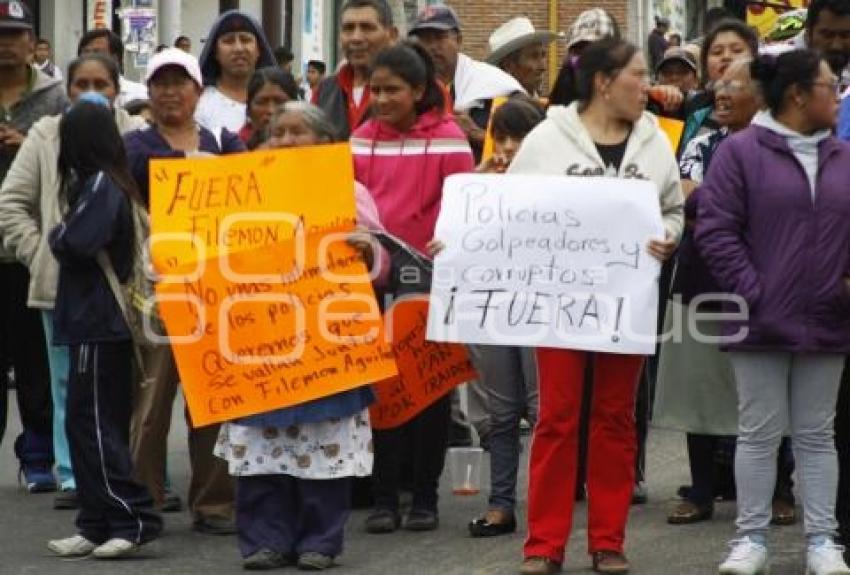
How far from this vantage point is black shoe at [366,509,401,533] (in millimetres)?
9484

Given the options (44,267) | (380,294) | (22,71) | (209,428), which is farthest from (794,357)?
(22,71)

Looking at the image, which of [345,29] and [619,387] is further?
[345,29]

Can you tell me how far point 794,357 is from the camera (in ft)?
26.7

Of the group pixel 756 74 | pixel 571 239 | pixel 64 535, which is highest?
pixel 756 74

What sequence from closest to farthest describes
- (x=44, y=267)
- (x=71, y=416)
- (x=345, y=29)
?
1. (x=71, y=416)
2. (x=44, y=267)
3. (x=345, y=29)

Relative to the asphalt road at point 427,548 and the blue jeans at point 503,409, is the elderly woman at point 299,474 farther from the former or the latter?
the blue jeans at point 503,409

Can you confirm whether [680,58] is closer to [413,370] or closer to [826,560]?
[413,370]

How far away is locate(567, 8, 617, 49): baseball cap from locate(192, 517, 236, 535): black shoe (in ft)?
11.8

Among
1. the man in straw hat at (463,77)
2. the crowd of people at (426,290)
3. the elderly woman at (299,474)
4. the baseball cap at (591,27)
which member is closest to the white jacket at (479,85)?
the man in straw hat at (463,77)

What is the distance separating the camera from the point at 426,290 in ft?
31.0

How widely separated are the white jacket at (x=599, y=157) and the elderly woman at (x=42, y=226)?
87.8 inches

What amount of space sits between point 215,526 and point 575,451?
5.78ft

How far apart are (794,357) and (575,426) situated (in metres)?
0.83

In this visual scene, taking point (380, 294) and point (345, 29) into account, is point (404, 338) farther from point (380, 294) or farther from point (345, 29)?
point (345, 29)
